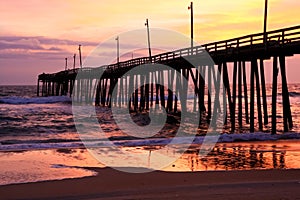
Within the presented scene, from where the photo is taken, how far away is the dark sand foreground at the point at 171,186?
27.1 feet

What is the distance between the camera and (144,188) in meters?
9.04

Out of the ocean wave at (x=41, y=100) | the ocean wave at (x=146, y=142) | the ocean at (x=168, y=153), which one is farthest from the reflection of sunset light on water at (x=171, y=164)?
the ocean wave at (x=41, y=100)

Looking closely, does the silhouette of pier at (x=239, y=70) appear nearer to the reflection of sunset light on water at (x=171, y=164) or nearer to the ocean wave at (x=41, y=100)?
the reflection of sunset light on water at (x=171, y=164)

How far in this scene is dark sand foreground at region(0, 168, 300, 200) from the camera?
8258 mm

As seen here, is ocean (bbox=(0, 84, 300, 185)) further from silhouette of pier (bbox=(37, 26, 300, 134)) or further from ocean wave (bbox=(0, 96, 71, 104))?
ocean wave (bbox=(0, 96, 71, 104))

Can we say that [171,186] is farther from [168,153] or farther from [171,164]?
[168,153]

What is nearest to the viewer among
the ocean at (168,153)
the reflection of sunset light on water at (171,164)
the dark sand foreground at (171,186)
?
the dark sand foreground at (171,186)

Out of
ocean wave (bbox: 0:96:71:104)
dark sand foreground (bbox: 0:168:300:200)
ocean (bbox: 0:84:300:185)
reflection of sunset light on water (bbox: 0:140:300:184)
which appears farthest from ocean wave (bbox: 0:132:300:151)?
ocean wave (bbox: 0:96:71:104)

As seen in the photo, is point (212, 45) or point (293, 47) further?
point (212, 45)

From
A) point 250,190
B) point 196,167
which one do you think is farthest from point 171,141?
point 250,190

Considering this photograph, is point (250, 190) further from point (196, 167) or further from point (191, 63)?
point (191, 63)

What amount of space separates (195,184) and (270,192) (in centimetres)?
153

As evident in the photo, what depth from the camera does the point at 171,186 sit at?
9.12m

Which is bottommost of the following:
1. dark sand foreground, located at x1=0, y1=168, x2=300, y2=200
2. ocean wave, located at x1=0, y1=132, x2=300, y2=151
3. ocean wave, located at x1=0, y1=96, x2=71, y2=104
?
dark sand foreground, located at x1=0, y1=168, x2=300, y2=200
